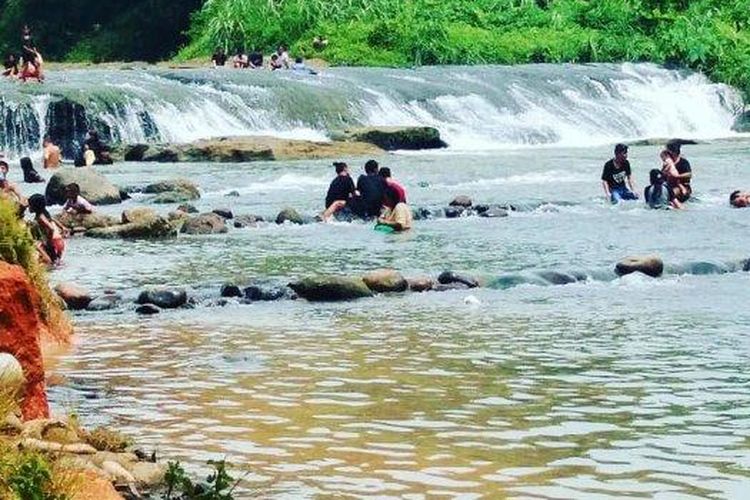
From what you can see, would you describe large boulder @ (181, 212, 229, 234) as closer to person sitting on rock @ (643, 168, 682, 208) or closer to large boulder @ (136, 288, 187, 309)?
person sitting on rock @ (643, 168, 682, 208)

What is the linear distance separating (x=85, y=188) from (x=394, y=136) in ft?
39.1

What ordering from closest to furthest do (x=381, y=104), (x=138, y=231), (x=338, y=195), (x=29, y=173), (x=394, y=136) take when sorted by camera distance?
(x=138, y=231), (x=338, y=195), (x=29, y=173), (x=394, y=136), (x=381, y=104)

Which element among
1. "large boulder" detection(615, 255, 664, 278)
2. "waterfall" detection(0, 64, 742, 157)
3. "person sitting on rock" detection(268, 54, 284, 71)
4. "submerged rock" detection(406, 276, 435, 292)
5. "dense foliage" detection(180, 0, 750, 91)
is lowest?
"submerged rock" detection(406, 276, 435, 292)

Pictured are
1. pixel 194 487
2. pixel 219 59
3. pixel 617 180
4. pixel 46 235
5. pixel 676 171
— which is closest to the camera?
pixel 194 487

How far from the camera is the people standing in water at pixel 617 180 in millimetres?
25172

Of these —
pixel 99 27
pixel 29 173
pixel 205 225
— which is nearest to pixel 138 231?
pixel 205 225

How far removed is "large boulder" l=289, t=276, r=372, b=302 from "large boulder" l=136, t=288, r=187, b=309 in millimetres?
1160

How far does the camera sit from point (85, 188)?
2609cm

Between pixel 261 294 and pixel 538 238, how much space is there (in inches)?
262

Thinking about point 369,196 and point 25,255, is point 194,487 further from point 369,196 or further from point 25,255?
point 369,196

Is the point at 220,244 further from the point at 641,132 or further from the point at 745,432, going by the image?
the point at 641,132

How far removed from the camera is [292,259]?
18766 mm

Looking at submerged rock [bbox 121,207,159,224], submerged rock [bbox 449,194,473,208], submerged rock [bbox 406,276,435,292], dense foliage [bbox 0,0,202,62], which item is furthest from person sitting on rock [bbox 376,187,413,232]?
dense foliage [bbox 0,0,202,62]

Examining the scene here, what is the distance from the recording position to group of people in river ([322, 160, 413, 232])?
73.4ft
